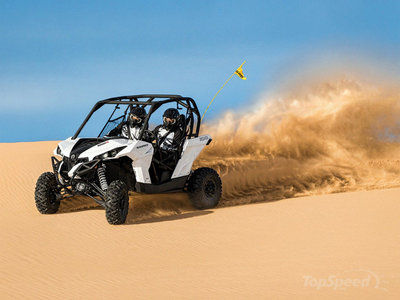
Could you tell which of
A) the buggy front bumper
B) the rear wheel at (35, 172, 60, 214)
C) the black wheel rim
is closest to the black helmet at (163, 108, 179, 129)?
the black wheel rim

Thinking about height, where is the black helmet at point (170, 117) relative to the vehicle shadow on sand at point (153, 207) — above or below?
above

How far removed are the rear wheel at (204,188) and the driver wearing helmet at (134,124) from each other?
1.44 m

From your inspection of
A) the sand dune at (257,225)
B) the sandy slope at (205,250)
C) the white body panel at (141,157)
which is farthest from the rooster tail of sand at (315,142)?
the white body panel at (141,157)

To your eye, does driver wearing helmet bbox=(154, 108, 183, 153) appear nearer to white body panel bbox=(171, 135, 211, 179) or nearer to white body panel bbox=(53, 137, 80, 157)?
white body panel bbox=(171, 135, 211, 179)

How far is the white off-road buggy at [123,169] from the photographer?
1014cm

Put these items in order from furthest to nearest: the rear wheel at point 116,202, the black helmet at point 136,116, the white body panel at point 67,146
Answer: the black helmet at point 136,116
the white body panel at point 67,146
the rear wheel at point 116,202

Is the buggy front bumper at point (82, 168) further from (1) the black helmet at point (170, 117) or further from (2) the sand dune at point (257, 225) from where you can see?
(1) the black helmet at point (170, 117)

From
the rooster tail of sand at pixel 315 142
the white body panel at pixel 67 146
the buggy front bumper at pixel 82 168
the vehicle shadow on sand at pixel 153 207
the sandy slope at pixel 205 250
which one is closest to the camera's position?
the sandy slope at pixel 205 250

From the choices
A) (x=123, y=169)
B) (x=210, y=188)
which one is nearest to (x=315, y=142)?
(x=210, y=188)

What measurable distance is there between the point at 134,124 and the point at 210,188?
2.02m

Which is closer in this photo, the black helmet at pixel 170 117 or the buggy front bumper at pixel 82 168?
the buggy front bumper at pixel 82 168

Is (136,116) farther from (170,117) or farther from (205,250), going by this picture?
(205,250)

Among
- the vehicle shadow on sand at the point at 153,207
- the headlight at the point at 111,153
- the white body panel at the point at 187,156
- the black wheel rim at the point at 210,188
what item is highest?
the white body panel at the point at 187,156

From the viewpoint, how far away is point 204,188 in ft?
39.0
